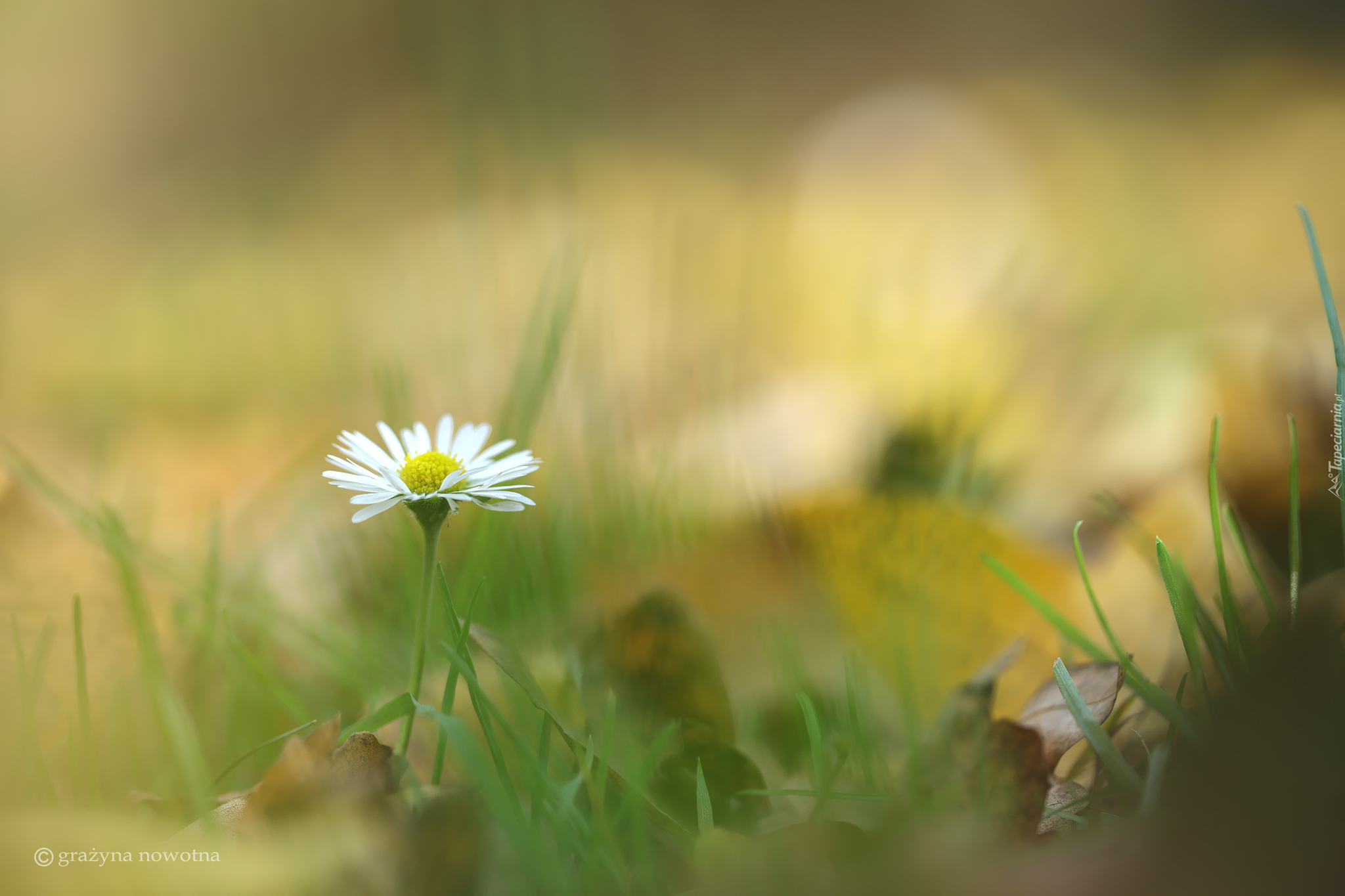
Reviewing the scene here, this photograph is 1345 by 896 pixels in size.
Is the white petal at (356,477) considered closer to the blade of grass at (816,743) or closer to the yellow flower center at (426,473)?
the yellow flower center at (426,473)

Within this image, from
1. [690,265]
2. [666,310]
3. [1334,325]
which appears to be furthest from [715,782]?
[666,310]

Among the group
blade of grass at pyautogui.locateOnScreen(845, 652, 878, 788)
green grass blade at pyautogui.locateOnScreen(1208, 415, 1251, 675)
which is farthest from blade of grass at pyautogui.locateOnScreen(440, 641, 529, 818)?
green grass blade at pyautogui.locateOnScreen(1208, 415, 1251, 675)

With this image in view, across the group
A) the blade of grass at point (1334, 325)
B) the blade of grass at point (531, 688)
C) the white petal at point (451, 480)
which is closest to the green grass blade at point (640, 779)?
the blade of grass at point (531, 688)

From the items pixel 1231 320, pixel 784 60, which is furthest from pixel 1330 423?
pixel 784 60

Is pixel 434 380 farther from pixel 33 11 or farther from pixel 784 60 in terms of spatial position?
pixel 33 11

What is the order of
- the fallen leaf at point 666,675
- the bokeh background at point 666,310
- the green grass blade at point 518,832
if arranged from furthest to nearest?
the bokeh background at point 666,310 < the fallen leaf at point 666,675 < the green grass blade at point 518,832

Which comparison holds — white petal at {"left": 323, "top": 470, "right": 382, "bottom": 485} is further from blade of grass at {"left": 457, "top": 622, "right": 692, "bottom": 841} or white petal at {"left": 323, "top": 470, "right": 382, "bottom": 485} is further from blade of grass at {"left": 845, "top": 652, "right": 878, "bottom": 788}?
blade of grass at {"left": 845, "top": 652, "right": 878, "bottom": 788}
